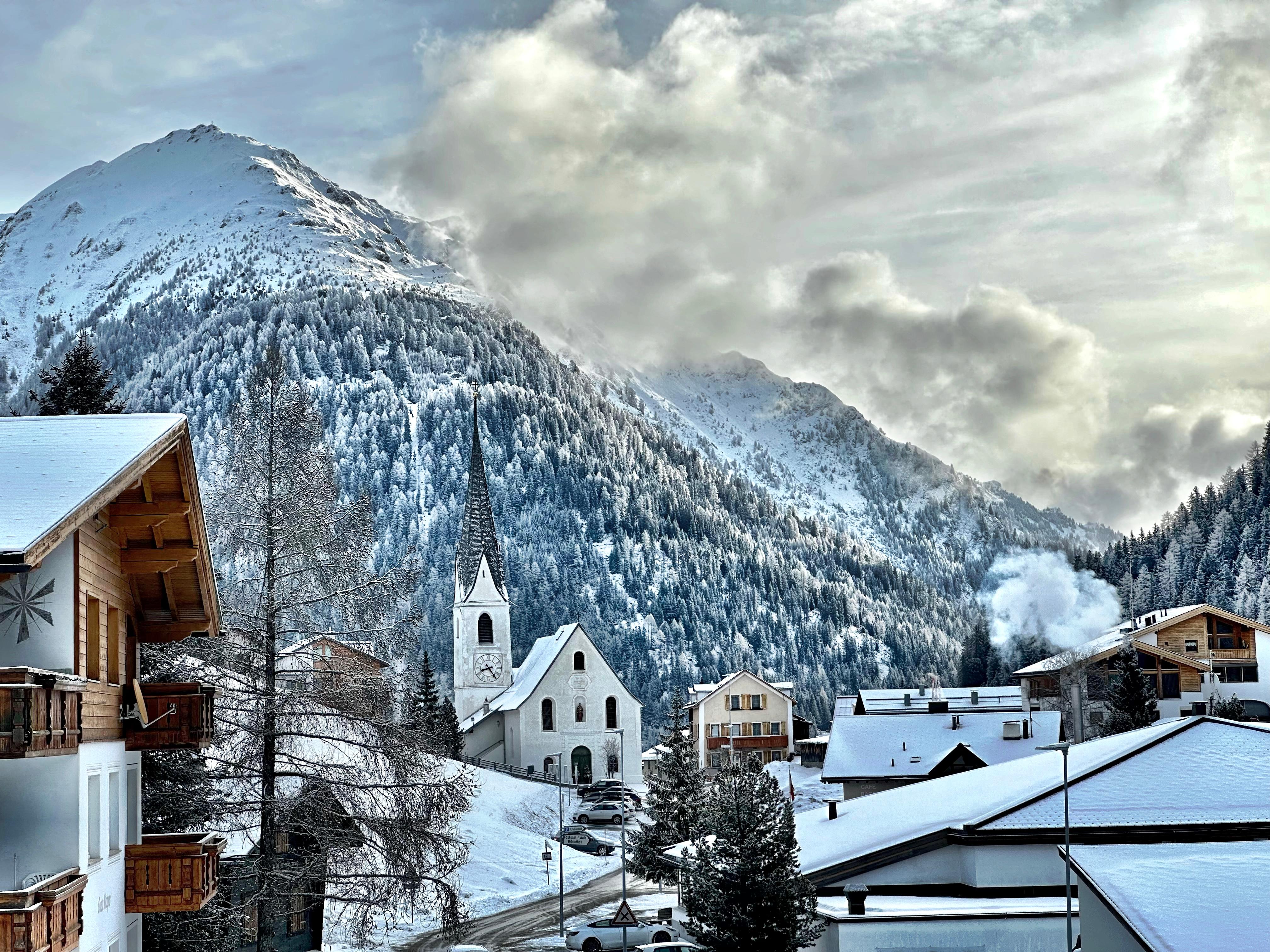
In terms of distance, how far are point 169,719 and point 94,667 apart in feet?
6.19

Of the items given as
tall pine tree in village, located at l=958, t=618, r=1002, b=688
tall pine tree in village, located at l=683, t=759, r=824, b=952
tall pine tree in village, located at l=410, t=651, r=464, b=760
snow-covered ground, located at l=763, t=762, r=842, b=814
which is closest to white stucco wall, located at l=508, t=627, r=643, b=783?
tall pine tree in village, located at l=410, t=651, r=464, b=760

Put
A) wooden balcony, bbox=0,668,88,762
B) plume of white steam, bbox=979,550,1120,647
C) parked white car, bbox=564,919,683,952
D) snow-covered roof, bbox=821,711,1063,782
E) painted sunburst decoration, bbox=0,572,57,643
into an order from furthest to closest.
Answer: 1. plume of white steam, bbox=979,550,1120,647
2. snow-covered roof, bbox=821,711,1063,782
3. parked white car, bbox=564,919,683,952
4. painted sunburst decoration, bbox=0,572,57,643
5. wooden balcony, bbox=0,668,88,762

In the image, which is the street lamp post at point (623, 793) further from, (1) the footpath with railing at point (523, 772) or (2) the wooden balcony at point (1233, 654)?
(2) the wooden balcony at point (1233, 654)

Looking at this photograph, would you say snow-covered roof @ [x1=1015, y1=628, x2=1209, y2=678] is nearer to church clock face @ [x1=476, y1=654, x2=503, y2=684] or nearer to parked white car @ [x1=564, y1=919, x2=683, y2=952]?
church clock face @ [x1=476, y1=654, x2=503, y2=684]

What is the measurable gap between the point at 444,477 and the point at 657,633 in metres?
33.5

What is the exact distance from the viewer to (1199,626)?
3487 inches

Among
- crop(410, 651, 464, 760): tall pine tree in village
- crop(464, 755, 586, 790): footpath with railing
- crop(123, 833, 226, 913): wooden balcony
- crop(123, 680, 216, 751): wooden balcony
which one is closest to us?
crop(123, 833, 226, 913): wooden balcony

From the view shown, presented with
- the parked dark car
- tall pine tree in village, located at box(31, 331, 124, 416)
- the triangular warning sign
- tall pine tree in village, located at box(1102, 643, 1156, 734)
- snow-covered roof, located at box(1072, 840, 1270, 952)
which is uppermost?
tall pine tree in village, located at box(31, 331, 124, 416)

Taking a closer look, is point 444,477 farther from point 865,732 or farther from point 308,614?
point 308,614

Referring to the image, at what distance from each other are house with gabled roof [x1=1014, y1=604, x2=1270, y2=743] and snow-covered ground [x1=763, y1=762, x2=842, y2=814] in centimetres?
1307

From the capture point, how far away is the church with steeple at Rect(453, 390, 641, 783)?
310 feet

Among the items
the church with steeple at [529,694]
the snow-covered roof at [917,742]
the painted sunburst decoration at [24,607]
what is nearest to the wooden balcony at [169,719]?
the painted sunburst decoration at [24,607]

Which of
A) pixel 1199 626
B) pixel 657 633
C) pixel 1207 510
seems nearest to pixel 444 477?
pixel 657 633

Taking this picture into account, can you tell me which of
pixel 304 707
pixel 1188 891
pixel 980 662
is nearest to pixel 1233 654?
pixel 980 662
